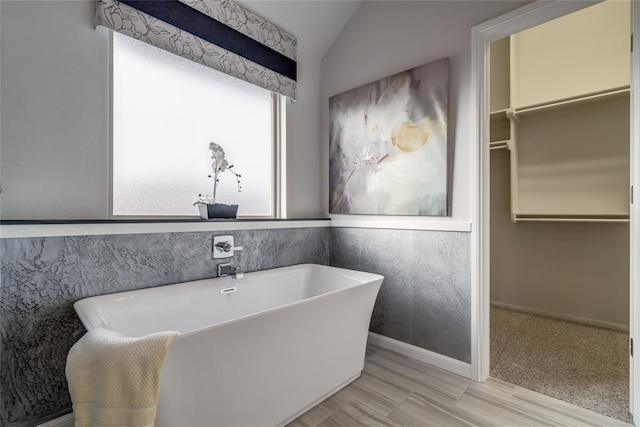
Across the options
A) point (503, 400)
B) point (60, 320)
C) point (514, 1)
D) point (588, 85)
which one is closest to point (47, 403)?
point (60, 320)

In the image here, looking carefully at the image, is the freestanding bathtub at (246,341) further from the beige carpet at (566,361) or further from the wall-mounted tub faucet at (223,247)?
the beige carpet at (566,361)

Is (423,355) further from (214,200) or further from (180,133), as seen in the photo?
(180,133)

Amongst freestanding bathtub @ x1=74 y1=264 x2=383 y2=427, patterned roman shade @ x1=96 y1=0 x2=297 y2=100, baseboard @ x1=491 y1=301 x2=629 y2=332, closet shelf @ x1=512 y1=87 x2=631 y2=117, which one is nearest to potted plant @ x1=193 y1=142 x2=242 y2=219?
freestanding bathtub @ x1=74 y1=264 x2=383 y2=427

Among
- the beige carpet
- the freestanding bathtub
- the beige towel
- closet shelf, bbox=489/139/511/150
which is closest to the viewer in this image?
the beige towel

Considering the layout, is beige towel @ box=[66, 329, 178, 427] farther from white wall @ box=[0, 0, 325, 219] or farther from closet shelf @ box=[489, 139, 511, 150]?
closet shelf @ box=[489, 139, 511, 150]

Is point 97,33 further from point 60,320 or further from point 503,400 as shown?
point 503,400

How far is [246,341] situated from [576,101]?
10.2ft

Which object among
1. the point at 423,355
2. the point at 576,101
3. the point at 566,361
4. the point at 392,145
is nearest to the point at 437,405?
the point at 423,355

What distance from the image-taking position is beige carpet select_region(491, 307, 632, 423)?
5.18 feet

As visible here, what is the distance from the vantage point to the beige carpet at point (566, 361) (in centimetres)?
158

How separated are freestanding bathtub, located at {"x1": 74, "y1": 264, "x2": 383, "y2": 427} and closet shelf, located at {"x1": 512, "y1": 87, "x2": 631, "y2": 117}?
2.30 metres

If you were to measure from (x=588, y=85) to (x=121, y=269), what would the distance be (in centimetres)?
376

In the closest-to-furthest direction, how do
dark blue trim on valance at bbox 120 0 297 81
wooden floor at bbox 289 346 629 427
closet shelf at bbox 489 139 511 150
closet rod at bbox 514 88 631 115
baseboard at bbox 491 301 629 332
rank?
wooden floor at bbox 289 346 629 427, dark blue trim on valance at bbox 120 0 297 81, closet rod at bbox 514 88 631 115, baseboard at bbox 491 301 629 332, closet shelf at bbox 489 139 511 150

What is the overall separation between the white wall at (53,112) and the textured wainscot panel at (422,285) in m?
1.84
